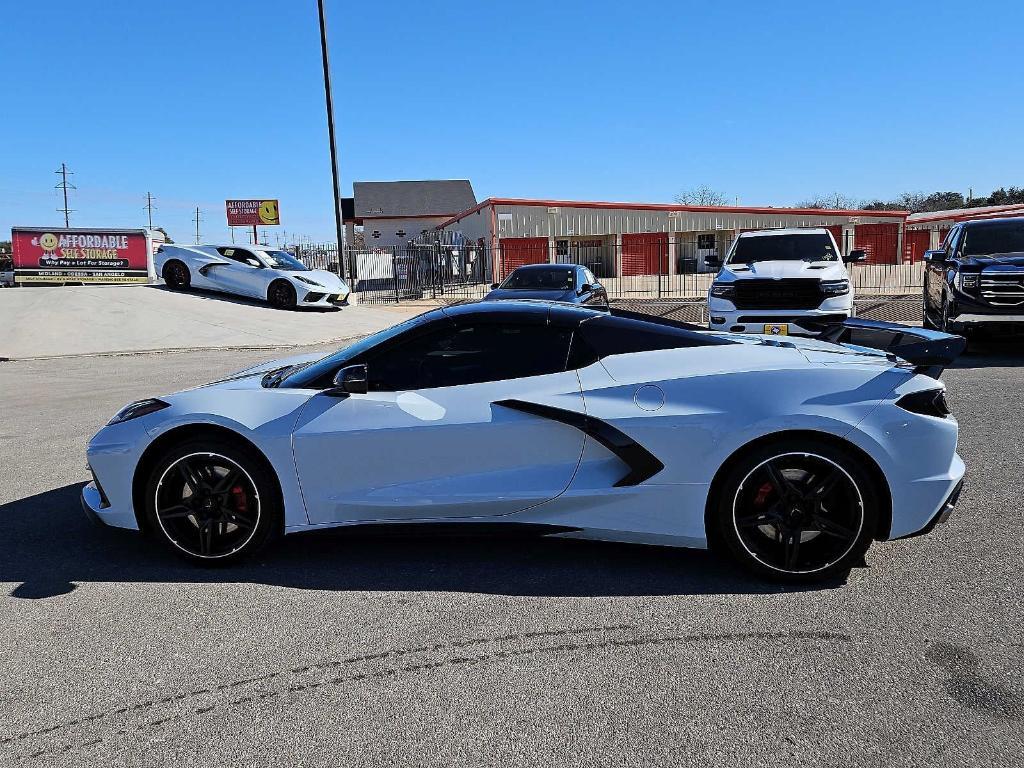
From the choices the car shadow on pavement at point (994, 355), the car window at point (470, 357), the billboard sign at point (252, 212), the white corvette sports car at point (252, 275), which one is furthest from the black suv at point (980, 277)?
the billboard sign at point (252, 212)

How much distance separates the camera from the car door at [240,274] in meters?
22.5

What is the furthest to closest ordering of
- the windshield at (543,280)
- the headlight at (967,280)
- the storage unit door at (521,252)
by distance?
1. the storage unit door at (521,252)
2. the windshield at (543,280)
3. the headlight at (967,280)

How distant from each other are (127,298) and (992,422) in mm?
20647

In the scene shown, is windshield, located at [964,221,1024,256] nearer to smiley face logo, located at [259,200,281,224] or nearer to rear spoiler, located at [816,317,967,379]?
rear spoiler, located at [816,317,967,379]

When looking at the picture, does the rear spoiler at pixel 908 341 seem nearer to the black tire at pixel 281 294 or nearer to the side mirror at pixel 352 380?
the side mirror at pixel 352 380

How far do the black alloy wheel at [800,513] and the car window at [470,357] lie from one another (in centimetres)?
105

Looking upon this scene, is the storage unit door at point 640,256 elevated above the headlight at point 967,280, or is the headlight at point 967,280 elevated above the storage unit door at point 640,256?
the storage unit door at point 640,256

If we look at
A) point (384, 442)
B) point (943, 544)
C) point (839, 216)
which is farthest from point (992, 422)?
point (839, 216)

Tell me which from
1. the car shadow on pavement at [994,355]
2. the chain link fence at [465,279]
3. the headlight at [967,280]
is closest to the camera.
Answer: the car shadow on pavement at [994,355]

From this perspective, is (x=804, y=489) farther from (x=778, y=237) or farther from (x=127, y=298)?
(x=127, y=298)

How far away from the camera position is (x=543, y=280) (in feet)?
51.5

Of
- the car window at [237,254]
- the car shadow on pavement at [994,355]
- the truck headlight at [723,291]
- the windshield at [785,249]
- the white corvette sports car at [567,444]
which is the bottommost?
the car shadow on pavement at [994,355]

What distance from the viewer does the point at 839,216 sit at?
4775 centimetres

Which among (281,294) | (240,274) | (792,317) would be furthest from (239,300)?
(792,317)
